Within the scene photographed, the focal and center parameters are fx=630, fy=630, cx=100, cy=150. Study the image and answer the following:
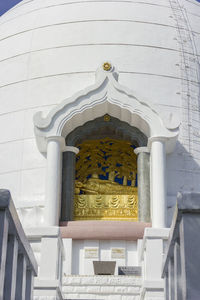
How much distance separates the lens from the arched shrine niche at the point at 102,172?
48.2 feet

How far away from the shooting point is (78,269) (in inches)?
519

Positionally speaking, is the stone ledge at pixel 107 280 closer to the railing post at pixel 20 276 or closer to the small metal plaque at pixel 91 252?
the small metal plaque at pixel 91 252

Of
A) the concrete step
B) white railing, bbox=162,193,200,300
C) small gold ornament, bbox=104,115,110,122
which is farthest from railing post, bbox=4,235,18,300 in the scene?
small gold ornament, bbox=104,115,110,122

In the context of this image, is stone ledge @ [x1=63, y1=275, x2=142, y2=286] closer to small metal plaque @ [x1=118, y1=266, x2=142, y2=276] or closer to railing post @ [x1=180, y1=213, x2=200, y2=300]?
small metal plaque @ [x1=118, y1=266, x2=142, y2=276]

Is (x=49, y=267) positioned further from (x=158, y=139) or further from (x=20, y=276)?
(x=158, y=139)

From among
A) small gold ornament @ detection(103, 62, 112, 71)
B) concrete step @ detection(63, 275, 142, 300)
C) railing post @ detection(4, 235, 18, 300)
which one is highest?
small gold ornament @ detection(103, 62, 112, 71)

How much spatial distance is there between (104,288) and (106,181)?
14.2ft

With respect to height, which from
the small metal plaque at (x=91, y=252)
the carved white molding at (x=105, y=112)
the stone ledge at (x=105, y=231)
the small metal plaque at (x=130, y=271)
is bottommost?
the small metal plaque at (x=130, y=271)

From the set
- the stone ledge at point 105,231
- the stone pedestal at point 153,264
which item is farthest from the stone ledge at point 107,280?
the stone ledge at point 105,231

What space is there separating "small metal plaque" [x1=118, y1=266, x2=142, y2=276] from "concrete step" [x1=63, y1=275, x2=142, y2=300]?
0.77 m

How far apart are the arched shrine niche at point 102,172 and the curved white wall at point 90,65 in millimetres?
779

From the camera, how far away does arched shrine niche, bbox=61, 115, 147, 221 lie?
1470 cm

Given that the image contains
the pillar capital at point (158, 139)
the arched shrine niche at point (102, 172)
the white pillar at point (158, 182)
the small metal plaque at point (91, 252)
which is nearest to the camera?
the small metal plaque at point (91, 252)

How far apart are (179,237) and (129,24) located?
1114cm
